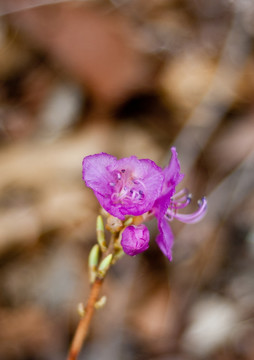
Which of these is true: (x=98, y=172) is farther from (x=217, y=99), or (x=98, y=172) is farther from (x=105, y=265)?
(x=217, y=99)

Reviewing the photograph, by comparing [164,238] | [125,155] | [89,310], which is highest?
[125,155]

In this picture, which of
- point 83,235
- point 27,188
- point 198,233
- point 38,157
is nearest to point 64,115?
point 38,157

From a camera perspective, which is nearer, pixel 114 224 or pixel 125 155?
pixel 114 224

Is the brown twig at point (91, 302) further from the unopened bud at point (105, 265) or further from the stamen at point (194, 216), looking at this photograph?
the stamen at point (194, 216)

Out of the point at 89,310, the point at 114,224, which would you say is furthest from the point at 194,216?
the point at 89,310

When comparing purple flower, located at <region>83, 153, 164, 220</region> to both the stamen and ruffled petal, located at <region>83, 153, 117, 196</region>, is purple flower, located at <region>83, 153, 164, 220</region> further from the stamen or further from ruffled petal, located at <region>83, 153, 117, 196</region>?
the stamen

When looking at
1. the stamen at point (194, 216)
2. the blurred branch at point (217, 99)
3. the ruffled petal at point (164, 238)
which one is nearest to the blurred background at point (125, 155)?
the blurred branch at point (217, 99)

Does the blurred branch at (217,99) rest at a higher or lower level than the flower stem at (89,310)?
higher
